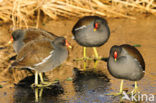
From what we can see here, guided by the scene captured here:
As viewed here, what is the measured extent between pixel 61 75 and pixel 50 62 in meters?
0.83

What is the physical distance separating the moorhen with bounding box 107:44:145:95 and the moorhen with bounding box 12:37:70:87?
1.21 metres

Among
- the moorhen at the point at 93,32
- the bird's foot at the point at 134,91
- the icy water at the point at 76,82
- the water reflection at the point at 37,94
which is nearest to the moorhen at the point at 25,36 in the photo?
the icy water at the point at 76,82

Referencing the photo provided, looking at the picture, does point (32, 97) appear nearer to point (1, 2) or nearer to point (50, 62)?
point (50, 62)

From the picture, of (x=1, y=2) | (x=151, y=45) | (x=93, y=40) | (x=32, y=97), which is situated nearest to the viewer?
(x=32, y=97)

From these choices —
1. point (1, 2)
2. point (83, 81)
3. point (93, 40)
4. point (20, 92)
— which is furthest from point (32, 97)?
point (1, 2)

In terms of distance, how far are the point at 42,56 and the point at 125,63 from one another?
165 cm

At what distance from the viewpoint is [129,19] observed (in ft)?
42.1

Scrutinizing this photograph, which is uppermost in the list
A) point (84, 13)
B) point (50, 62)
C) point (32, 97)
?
point (84, 13)

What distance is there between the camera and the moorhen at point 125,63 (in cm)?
619

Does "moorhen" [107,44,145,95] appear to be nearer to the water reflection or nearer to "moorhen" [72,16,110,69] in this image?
the water reflection

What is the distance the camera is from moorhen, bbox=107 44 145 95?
6188 mm

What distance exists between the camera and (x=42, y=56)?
697 centimetres

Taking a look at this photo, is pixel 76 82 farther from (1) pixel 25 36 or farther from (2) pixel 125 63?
(1) pixel 25 36

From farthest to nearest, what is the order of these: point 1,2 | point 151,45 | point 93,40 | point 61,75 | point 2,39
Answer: point 1,2
point 2,39
point 151,45
point 93,40
point 61,75
